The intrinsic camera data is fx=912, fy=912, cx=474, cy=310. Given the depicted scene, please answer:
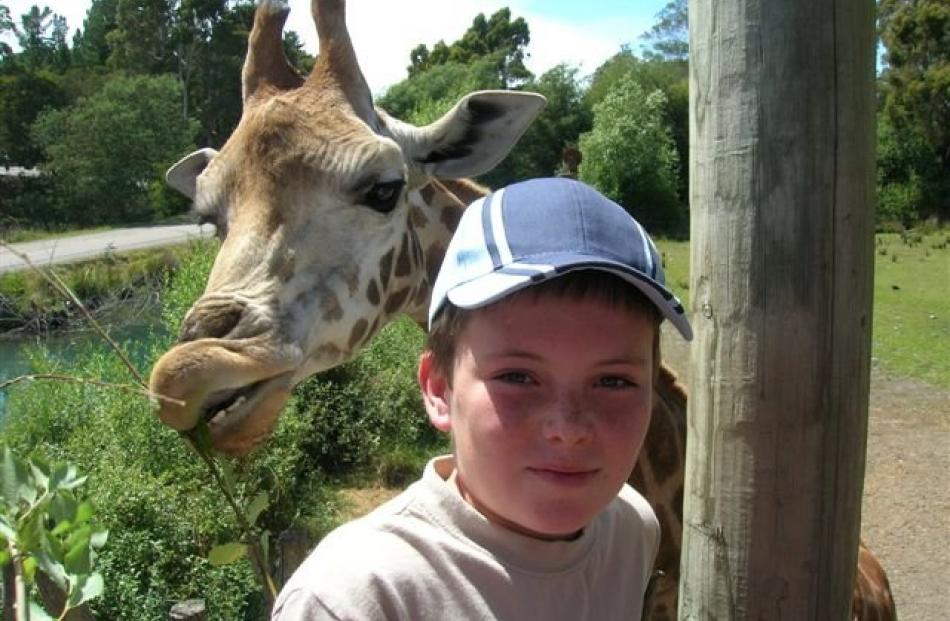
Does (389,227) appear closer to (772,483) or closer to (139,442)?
(772,483)

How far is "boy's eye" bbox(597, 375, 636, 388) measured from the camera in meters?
1.43

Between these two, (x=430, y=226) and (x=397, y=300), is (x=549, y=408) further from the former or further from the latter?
(x=430, y=226)

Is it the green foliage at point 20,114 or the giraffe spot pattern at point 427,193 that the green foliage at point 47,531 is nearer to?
the giraffe spot pattern at point 427,193

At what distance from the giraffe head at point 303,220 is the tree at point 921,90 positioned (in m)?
32.6

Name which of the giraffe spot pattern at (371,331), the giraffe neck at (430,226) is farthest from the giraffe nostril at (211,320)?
the giraffe neck at (430,226)

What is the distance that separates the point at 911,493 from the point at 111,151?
29.5 meters

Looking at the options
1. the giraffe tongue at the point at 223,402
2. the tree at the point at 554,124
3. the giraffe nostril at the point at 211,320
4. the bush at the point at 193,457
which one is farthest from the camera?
the tree at the point at 554,124

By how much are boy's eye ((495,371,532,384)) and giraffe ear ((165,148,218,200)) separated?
2709mm

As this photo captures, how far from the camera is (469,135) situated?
360 cm

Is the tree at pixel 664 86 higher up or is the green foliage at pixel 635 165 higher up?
the tree at pixel 664 86

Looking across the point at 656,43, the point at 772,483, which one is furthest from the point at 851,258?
Answer: the point at 656,43

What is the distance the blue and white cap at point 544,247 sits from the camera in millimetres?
1404

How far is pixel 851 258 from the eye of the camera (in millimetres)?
1624

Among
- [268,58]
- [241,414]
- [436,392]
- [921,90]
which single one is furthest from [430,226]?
[921,90]
